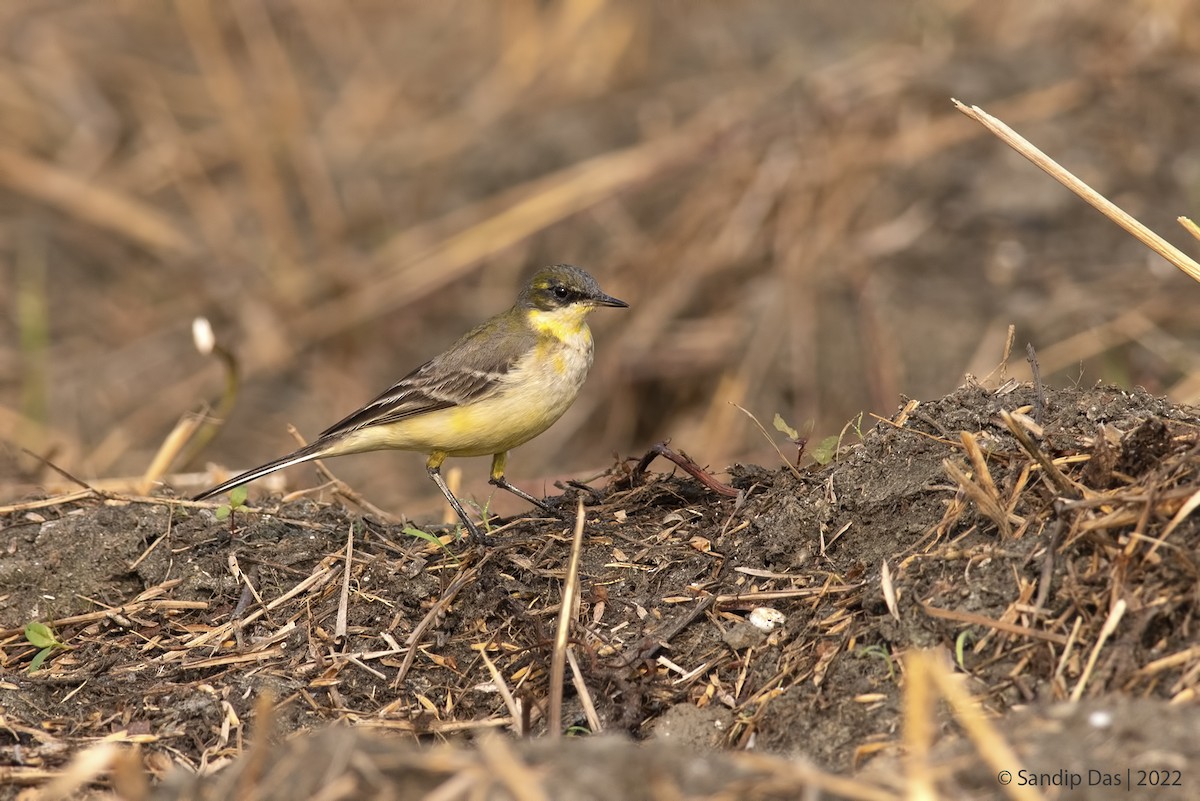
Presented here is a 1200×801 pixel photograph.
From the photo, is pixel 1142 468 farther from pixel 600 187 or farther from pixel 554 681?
pixel 600 187

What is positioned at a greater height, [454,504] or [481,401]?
[481,401]

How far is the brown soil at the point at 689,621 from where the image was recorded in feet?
12.4

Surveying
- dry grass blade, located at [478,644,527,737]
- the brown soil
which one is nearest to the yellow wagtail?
the brown soil

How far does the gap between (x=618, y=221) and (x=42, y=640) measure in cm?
817

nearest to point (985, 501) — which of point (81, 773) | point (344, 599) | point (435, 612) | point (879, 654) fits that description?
point (879, 654)

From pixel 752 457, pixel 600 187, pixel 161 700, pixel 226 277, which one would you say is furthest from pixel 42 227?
pixel 161 700

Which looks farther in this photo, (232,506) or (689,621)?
(232,506)

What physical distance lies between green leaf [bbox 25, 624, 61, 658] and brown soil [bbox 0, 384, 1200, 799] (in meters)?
0.09

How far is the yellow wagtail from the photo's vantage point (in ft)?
24.2

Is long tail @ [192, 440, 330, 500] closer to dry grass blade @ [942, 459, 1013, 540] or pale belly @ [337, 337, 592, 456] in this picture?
pale belly @ [337, 337, 592, 456]

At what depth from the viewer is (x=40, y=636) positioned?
5738 mm

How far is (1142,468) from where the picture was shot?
4824mm

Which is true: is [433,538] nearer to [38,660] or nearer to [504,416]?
[504,416]

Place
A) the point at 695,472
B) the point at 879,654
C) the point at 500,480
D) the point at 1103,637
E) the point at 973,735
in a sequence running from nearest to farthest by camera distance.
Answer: the point at 973,735, the point at 1103,637, the point at 879,654, the point at 695,472, the point at 500,480
